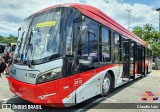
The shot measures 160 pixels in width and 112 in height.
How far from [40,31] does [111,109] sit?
3.12 meters

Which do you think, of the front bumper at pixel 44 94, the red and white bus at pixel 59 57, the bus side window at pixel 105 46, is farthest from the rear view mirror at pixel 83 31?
the front bumper at pixel 44 94

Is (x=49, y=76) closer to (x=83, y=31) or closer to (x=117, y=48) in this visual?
(x=83, y=31)

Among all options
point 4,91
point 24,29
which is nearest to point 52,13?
point 24,29

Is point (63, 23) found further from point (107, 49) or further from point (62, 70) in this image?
point (107, 49)

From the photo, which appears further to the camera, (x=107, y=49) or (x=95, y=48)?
(x=107, y=49)

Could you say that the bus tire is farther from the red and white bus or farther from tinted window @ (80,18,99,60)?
tinted window @ (80,18,99,60)

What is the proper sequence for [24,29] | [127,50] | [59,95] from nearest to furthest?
[59,95], [24,29], [127,50]

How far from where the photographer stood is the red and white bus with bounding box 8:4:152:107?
4535 millimetres

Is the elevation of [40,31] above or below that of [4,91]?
above

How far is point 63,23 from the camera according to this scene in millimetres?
4867

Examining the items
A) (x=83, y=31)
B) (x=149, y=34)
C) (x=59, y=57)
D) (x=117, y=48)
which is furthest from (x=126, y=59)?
(x=149, y=34)

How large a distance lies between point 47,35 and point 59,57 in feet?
2.27

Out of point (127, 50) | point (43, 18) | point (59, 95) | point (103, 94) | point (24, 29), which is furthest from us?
point (127, 50)

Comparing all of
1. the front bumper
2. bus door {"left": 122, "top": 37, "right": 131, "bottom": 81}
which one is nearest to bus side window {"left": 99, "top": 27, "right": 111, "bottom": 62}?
bus door {"left": 122, "top": 37, "right": 131, "bottom": 81}
